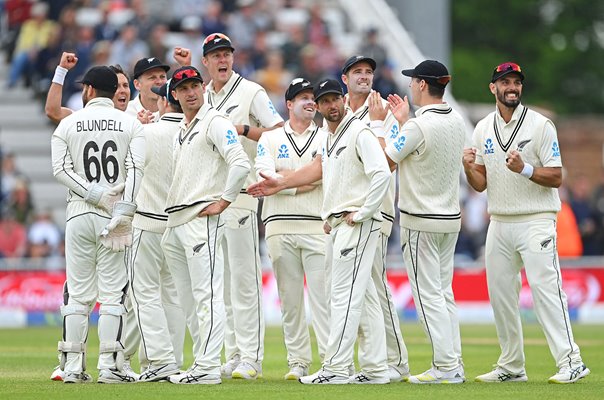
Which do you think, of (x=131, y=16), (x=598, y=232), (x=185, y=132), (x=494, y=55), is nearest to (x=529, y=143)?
(x=185, y=132)

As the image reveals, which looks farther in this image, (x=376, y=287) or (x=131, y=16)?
(x=131, y=16)

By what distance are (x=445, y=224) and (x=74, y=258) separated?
127 inches

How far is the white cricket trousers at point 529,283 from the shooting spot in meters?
12.3

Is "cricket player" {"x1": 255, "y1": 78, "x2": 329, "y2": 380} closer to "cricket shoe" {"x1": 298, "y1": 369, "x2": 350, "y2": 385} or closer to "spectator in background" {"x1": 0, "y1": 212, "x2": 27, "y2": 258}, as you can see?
"cricket shoe" {"x1": 298, "y1": 369, "x2": 350, "y2": 385}

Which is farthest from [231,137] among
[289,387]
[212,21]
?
[212,21]

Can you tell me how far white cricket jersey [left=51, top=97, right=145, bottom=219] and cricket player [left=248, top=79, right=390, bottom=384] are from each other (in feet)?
5.36

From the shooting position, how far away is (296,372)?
13.1 m

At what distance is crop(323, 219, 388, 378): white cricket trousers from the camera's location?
1196 centimetres

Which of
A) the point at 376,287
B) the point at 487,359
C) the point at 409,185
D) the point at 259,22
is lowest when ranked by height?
the point at 487,359

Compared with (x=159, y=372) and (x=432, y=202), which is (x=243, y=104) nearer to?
(x=432, y=202)

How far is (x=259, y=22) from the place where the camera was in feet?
95.3

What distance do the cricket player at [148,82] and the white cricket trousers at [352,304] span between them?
7.80 feet

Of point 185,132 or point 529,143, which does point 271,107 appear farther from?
point 529,143

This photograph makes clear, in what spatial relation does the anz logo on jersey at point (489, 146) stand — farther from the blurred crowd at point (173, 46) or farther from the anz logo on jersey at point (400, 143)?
the blurred crowd at point (173, 46)
